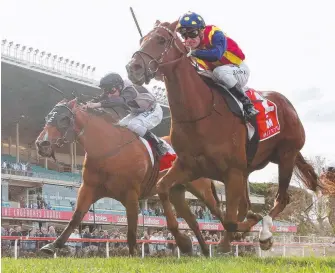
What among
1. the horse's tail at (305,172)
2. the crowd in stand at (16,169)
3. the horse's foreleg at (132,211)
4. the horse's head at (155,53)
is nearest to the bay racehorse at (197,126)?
the horse's head at (155,53)

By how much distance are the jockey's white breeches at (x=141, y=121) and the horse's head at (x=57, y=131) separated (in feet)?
2.44

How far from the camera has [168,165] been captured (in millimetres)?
7574

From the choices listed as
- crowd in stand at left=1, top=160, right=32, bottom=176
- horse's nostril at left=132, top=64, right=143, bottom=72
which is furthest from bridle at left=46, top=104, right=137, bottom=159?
crowd in stand at left=1, top=160, right=32, bottom=176

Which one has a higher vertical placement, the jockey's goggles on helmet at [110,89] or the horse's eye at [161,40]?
the jockey's goggles on helmet at [110,89]

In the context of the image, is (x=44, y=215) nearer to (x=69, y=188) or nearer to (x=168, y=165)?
(x=69, y=188)

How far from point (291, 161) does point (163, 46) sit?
2.25 m

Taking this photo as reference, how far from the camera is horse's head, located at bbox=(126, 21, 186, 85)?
4.27m

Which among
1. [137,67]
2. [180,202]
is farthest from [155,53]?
[180,202]

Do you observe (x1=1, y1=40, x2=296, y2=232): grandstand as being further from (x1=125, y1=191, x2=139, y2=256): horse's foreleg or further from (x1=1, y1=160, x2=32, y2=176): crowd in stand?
(x1=125, y1=191, x2=139, y2=256): horse's foreleg

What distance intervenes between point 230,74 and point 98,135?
2378mm

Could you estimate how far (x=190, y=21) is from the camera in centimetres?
481

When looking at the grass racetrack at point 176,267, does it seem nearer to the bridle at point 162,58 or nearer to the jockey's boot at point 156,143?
the bridle at point 162,58

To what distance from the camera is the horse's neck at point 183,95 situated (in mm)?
4723

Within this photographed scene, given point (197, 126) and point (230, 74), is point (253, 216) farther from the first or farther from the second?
point (230, 74)
